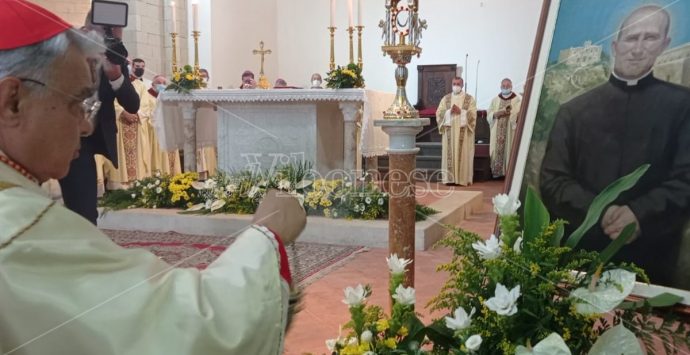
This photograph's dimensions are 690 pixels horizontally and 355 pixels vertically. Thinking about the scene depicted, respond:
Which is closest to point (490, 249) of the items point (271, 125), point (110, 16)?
point (110, 16)

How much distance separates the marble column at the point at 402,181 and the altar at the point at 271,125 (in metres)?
3.20

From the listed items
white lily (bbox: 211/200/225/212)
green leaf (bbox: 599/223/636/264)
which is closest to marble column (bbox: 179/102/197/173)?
white lily (bbox: 211/200/225/212)

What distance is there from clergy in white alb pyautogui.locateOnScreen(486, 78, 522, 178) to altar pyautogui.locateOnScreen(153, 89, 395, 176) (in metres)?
4.42

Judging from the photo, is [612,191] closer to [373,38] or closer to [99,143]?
[99,143]

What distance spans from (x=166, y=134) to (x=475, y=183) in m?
5.96

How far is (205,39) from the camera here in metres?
10.8

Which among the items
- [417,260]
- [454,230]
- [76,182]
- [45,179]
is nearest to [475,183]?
[417,260]

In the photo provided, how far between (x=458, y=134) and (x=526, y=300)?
8.55 meters

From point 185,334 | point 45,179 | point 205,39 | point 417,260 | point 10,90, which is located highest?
point 205,39

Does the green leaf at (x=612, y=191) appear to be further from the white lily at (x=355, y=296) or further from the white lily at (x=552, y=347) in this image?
the white lily at (x=355, y=296)

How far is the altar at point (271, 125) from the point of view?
5762mm

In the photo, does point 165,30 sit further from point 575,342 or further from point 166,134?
point 575,342

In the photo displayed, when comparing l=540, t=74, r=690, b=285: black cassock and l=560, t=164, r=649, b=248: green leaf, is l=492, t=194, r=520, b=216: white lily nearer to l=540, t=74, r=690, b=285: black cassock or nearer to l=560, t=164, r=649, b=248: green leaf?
l=560, t=164, r=649, b=248: green leaf

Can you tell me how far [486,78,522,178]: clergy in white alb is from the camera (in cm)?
1012
